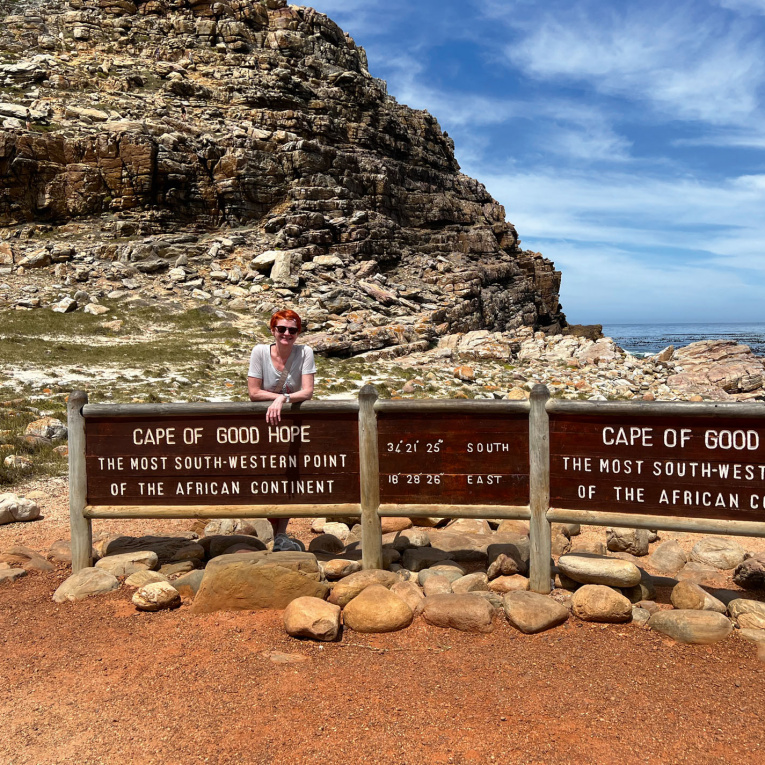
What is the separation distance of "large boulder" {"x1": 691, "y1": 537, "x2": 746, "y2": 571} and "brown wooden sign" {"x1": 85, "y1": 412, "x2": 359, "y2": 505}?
3.81m

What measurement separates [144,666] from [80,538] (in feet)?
6.63

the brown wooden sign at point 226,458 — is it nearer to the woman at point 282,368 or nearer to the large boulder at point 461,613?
the woman at point 282,368

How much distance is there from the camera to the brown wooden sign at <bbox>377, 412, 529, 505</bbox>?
16.4 feet

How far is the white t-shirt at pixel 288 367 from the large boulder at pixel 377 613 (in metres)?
2.12

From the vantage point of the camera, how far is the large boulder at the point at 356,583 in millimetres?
4809

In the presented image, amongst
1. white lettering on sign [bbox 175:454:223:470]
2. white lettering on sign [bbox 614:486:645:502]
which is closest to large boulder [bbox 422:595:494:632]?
white lettering on sign [bbox 614:486:645:502]

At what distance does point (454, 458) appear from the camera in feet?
16.7

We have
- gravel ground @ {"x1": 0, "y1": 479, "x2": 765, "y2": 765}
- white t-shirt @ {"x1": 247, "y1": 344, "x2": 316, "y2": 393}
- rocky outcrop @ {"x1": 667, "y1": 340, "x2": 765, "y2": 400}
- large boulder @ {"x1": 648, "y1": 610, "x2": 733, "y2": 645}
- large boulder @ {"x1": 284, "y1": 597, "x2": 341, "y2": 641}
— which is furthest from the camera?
rocky outcrop @ {"x1": 667, "y1": 340, "x2": 765, "y2": 400}

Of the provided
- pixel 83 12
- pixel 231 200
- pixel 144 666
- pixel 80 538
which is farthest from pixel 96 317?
pixel 83 12

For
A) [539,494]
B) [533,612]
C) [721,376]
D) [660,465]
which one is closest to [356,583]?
[533,612]

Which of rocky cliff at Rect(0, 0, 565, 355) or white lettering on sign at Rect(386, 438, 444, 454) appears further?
rocky cliff at Rect(0, 0, 565, 355)

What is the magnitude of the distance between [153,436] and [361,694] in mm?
3047

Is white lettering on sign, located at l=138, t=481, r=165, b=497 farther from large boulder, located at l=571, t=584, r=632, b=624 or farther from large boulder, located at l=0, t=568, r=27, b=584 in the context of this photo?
large boulder, located at l=571, t=584, r=632, b=624

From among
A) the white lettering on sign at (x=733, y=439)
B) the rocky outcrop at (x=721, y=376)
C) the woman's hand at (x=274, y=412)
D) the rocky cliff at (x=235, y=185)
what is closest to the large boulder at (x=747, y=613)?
the white lettering on sign at (x=733, y=439)
